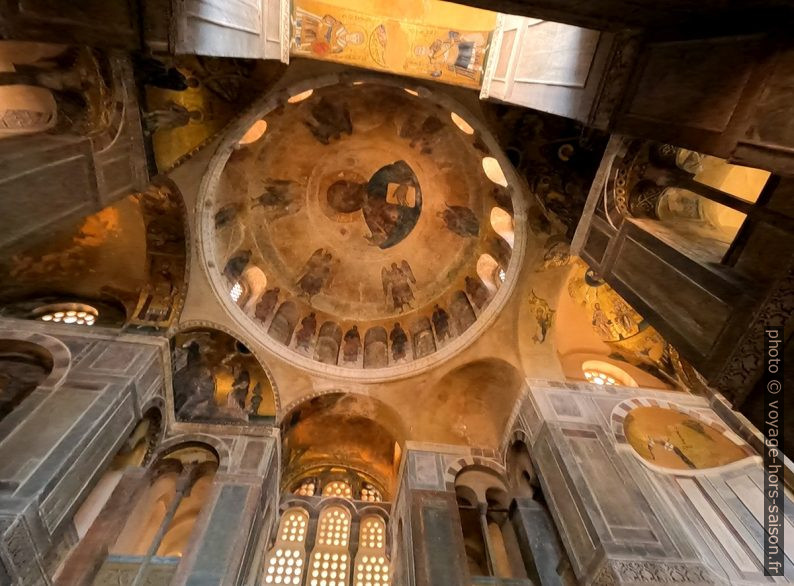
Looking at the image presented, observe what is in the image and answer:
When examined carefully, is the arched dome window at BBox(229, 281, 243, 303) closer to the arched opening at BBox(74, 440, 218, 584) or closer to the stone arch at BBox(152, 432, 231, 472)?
A: the stone arch at BBox(152, 432, 231, 472)

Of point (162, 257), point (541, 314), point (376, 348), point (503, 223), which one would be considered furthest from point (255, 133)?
point (541, 314)

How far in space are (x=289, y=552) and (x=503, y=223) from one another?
1033cm

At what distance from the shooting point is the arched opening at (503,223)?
11.9 metres

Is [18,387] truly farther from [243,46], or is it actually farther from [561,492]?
[561,492]

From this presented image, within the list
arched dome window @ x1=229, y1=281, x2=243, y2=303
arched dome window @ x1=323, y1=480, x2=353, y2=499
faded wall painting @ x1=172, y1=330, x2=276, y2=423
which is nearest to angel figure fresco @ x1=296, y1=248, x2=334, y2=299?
arched dome window @ x1=229, y1=281, x2=243, y2=303

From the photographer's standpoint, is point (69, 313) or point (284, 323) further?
point (284, 323)

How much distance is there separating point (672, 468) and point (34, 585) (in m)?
11.7

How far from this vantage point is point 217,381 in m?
11.6

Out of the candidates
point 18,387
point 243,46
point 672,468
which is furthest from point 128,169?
point 672,468

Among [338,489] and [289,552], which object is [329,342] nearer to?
[338,489]

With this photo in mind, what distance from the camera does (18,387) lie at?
8.91 m

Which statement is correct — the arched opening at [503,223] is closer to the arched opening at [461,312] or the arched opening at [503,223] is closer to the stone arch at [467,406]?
the arched opening at [461,312]

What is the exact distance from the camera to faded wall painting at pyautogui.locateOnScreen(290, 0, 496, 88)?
9.41 m

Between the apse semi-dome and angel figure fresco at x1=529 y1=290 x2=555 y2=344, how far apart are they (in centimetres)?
74
